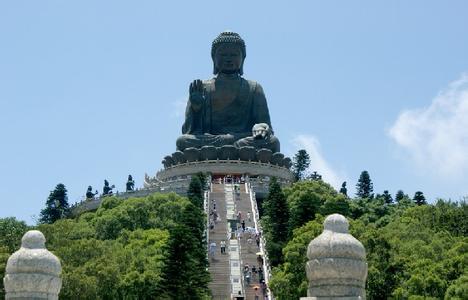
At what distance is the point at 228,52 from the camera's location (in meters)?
58.0

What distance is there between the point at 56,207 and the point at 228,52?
14.7 m

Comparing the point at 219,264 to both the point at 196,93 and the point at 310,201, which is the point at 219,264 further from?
the point at 196,93

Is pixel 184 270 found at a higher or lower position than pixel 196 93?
lower

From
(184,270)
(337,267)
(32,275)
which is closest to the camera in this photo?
(337,267)

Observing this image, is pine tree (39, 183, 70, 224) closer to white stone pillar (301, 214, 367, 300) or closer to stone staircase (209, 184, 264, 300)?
stone staircase (209, 184, 264, 300)

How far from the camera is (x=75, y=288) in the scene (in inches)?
1076

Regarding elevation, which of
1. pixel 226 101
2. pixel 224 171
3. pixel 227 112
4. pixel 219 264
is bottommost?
pixel 219 264

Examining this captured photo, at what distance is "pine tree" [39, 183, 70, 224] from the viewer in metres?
57.4

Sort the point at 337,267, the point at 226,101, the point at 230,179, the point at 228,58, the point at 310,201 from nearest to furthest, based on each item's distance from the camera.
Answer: the point at 337,267, the point at 310,201, the point at 230,179, the point at 226,101, the point at 228,58

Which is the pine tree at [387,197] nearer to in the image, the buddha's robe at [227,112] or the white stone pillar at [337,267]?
the buddha's robe at [227,112]

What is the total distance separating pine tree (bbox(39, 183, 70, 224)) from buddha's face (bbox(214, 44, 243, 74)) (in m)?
13.0

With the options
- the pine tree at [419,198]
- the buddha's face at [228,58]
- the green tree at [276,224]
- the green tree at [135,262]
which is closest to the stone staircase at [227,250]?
the green tree at [276,224]

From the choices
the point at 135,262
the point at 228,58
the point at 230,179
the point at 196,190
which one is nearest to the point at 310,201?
the point at 135,262

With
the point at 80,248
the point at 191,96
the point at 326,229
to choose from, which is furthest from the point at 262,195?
the point at 326,229
